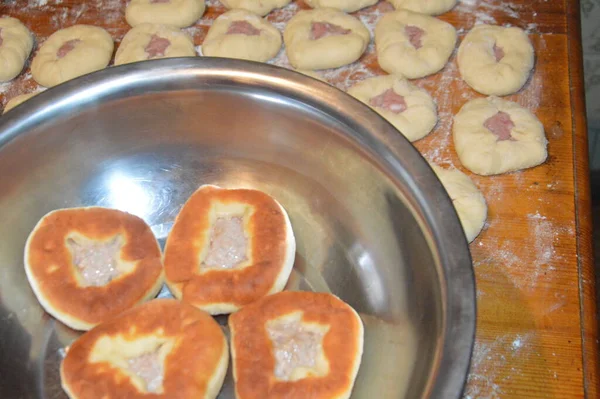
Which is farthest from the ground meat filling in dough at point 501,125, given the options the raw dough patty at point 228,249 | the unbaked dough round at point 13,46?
the unbaked dough round at point 13,46

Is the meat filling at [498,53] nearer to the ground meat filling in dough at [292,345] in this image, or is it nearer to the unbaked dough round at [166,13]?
the unbaked dough round at [166,13]

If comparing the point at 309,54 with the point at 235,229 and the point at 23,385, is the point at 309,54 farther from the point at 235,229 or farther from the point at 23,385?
the point at 23,385

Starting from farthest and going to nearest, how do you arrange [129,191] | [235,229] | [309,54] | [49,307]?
1. [309,54]
2. [129,191]
3. [235,229]
4. [49,307]

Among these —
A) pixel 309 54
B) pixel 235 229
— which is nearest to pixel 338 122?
pixel 235 229

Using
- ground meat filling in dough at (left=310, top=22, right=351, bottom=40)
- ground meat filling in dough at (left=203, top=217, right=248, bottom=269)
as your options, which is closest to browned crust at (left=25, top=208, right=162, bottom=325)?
ground meat filling in dough at (left=203, top=217, right=248, bottom=269)

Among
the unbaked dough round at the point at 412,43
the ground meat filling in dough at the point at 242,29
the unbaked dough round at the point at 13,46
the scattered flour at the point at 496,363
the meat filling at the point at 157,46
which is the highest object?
the unbaked dough round at the point at 13,46

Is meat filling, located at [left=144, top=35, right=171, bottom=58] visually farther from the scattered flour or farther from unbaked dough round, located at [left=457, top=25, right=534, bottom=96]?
the scattered flour

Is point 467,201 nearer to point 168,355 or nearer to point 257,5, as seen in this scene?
point 168,355
